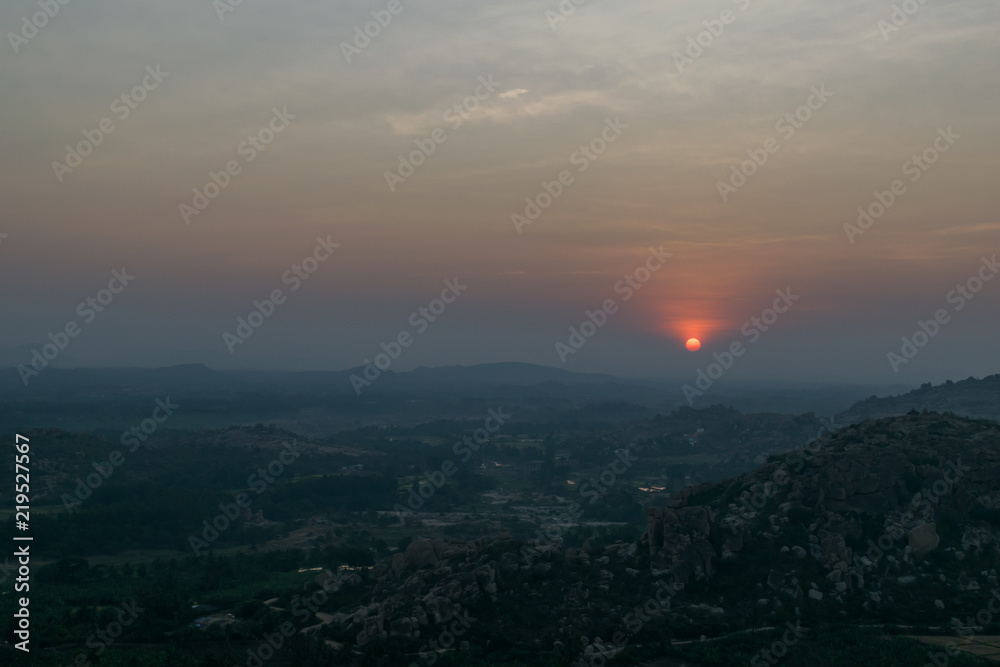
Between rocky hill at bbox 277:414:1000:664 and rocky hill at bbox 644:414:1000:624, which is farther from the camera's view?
rocky hill at bbox 644:414:1000:624

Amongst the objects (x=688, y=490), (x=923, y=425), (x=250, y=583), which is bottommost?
(x=250, y=583)

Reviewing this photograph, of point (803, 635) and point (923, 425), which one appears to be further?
point (923, 425)

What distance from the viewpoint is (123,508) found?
112 metres

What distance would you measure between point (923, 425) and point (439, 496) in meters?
85.1

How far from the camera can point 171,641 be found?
5525 cm

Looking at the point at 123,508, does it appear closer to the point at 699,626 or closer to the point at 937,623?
the point at 699,626

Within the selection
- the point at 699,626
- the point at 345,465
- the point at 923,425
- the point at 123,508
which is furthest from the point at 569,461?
the point at 699,626

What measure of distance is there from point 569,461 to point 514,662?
142 metres

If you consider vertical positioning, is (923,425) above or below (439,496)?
above

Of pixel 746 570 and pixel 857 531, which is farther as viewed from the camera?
pixel 857 531

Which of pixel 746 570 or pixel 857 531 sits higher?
pixel 857 531

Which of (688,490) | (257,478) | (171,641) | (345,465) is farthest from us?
(345,465)

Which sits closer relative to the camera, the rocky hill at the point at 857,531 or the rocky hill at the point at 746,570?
the rocky hill at the point at 746,570

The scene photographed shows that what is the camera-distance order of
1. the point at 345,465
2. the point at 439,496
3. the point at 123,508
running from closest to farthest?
the point at 123,508
the point at 439,496
the point at 345,465
